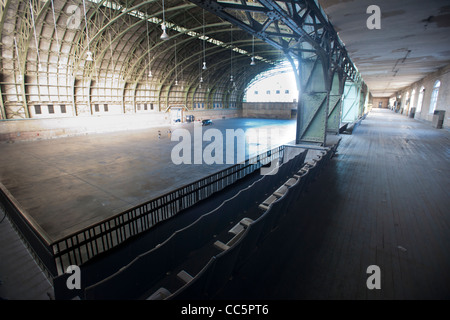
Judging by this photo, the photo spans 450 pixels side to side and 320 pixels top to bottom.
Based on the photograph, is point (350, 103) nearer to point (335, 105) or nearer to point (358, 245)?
point (335, 105)

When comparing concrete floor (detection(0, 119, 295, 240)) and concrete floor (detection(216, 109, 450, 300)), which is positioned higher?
concrete floor (detection(216, 109, 450, 300))

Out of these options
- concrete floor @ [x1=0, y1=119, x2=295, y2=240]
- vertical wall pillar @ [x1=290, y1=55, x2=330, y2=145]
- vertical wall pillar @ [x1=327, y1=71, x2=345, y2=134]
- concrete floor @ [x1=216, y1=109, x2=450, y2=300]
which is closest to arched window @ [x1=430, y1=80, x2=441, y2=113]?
vertical wall pillar @ [x1=327, y1=71, x2=345, y2=134]

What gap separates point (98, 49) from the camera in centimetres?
2227

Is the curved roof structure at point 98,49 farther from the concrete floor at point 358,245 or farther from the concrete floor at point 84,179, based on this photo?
the concrete floor at point 358,245

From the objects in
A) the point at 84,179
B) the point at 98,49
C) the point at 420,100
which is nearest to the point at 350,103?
the point at 420,100

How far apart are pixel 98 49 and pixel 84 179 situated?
1802 centimetres

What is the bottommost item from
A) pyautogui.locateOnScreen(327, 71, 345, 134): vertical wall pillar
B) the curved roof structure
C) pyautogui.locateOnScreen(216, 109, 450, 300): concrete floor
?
pyautogui.locateOnScreen(216, 109, 450, 300): concrete floor

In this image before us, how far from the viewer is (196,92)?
40.7 meters

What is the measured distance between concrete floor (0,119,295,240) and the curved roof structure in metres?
6.12

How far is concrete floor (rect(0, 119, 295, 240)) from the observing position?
7.23m

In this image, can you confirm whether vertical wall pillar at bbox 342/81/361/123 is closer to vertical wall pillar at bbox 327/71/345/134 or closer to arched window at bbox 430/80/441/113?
arched window at bbox 430/80/441/113

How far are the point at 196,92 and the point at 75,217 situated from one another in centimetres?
3658

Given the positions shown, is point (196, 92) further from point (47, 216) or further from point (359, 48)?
point (47, 216)

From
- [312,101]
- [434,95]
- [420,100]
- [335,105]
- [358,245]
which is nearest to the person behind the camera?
[358,245]
